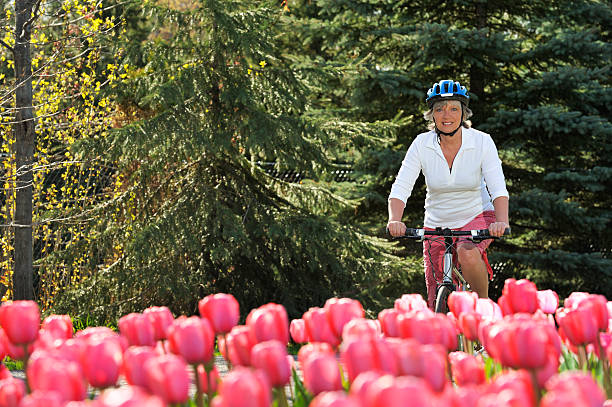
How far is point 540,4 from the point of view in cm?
1001

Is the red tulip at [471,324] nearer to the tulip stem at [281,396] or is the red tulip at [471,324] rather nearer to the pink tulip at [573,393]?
the tulip stem at [281,396]

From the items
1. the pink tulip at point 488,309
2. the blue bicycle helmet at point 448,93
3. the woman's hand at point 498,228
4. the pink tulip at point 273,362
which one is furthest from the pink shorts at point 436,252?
the pink tulip at point 273,362

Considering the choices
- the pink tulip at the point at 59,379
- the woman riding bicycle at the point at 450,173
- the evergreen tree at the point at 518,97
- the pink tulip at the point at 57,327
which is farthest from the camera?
the evergreen tree at the point at 518,97

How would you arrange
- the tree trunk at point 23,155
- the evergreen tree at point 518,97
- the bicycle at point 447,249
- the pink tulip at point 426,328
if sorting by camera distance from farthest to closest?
the evergreen tree at point 518,97 < the tree trunk at point 23,155 < the bicycle at point 447,249 < the pink tulip at point 426,328

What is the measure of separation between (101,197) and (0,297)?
1430 mm

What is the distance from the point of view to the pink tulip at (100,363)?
1.44m

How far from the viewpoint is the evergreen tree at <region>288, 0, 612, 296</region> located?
9148 mm

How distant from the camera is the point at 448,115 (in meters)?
4.33

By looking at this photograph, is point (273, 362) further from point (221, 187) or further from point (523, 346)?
point (221, 187)

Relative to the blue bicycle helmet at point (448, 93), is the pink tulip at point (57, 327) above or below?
below

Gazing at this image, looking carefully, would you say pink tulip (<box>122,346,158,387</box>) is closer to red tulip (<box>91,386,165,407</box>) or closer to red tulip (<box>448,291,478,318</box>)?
red tulip (<box>91,386,165,407</box>)

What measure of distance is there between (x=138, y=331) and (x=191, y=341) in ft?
0.95

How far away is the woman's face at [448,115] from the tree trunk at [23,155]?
392cm

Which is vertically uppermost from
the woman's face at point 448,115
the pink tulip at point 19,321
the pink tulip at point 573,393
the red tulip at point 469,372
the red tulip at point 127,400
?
the woman's face at point 448,115
